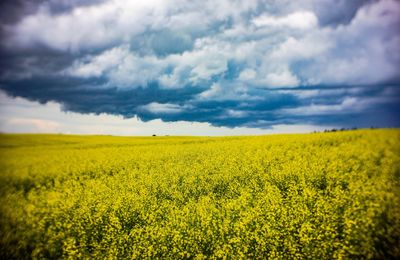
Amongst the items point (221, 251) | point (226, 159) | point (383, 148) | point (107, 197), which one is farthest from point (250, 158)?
point (221, 251)

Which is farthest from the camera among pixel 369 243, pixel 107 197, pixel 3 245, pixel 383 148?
pixel 383 148

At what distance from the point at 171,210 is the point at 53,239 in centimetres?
322

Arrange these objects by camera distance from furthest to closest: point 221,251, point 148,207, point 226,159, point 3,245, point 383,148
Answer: point 226,159
point 383,148
point 148,207
point 3,245
point 221,251

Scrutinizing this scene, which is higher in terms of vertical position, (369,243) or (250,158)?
(250,158)

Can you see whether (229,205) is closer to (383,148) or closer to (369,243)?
(369,243)

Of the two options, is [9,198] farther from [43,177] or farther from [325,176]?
[325,176]

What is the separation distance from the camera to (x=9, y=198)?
11.4 meters

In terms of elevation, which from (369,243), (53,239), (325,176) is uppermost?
(325,176)

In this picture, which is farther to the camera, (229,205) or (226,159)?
(226,159)

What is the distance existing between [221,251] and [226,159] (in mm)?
8974

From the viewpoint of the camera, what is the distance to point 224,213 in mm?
8422

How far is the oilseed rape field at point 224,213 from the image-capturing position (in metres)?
6.84

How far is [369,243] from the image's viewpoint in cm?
616

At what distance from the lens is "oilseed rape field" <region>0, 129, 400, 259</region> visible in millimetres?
6844
